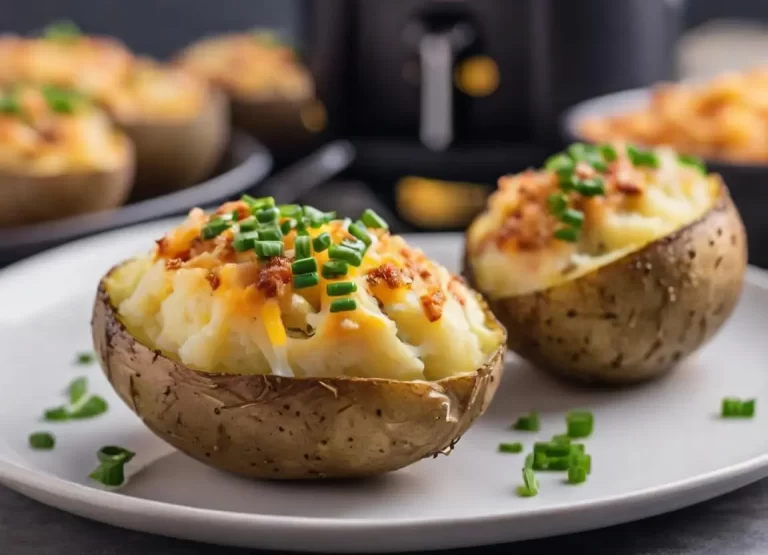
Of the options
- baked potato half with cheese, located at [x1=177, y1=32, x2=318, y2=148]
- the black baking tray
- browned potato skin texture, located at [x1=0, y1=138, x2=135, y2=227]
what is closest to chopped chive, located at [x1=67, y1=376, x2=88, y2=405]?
the black baking tray

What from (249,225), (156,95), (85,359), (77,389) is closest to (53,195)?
(156,95)

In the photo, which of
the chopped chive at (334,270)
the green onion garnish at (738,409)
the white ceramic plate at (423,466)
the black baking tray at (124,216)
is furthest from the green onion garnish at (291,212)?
the black baking tray at (124,216)

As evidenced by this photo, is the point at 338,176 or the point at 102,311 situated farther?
the point at 338,176

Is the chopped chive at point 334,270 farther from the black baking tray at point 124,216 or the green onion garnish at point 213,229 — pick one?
the black baking tray at point 124,216

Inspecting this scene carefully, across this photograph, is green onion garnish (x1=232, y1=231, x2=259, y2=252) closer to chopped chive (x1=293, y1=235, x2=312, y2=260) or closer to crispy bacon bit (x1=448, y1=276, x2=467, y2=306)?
chopped chive (x1=293, y1=235, x2=312, y2=260)

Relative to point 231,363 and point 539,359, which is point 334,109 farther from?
point 231,363

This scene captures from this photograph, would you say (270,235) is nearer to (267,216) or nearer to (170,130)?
(267,216)

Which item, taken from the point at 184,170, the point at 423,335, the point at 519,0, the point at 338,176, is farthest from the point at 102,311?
the point at 519,0
